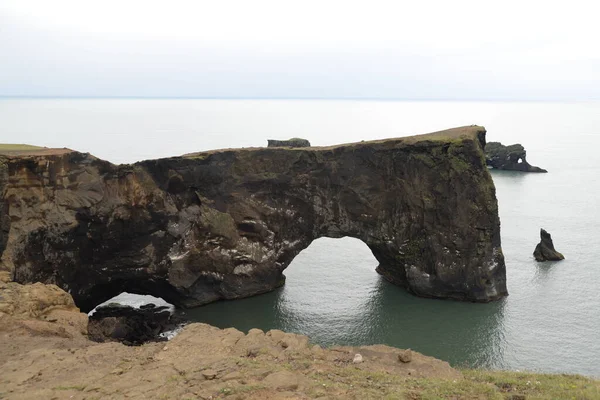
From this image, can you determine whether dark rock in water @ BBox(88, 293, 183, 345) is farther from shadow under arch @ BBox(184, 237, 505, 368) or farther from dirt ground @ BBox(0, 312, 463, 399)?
dirt ground @ BBox(0, 312, 463, 399)

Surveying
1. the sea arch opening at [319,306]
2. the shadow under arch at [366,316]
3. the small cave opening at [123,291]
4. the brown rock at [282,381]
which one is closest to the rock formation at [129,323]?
the small cave opening at [123,291]

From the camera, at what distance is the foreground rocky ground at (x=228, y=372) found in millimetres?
15141

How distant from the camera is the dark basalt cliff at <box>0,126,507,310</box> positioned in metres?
33.7

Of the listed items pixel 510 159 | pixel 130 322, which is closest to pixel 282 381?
pixel 130 322

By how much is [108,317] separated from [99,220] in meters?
6.64

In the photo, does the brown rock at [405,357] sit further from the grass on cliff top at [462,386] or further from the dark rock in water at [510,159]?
the dark rock in water at [510,159]

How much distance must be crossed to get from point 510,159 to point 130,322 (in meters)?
95.4

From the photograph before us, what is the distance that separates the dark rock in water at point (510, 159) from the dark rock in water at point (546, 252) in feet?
214

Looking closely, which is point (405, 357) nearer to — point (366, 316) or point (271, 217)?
point (366, 316)

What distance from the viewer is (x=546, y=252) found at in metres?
45.0

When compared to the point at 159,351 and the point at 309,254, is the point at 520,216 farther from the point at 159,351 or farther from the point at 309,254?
the point at 159,351

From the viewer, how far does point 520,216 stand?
207 feet

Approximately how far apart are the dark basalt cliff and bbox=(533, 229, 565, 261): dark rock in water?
36.7ft

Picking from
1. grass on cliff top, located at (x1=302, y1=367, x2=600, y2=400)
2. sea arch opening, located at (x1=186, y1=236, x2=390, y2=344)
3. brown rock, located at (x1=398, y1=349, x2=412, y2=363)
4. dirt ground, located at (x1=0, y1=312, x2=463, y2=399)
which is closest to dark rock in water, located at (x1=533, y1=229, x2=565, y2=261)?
sea arch opening, located at (x1=186, y1=236, x2=390, y2=344)
